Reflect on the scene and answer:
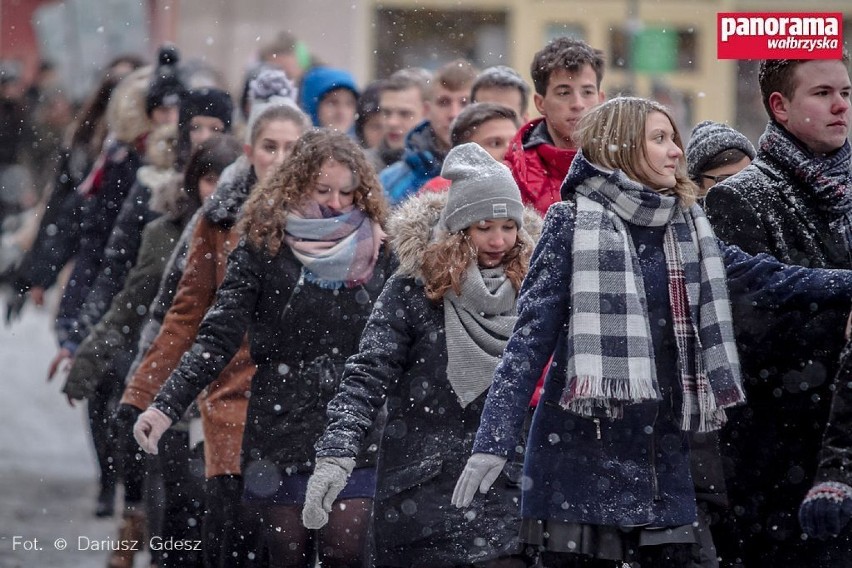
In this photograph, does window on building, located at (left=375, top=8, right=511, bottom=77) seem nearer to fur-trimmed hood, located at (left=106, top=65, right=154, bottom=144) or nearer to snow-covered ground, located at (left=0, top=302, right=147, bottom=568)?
snow-covered ground, located at (left=0, top=302, right=147, bottom=568)

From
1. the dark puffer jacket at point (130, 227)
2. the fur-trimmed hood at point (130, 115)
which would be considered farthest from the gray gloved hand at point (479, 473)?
the fur-trimmed hood at point (130, 115)

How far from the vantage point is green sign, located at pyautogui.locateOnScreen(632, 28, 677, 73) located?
63.1ft

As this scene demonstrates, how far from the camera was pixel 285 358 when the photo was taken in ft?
20.8

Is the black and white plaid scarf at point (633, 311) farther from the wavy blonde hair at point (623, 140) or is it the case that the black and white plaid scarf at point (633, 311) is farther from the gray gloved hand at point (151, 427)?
the gray gloved hand at point (151, 427)

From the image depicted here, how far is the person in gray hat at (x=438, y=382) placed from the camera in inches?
214

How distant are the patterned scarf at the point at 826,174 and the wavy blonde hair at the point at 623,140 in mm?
377

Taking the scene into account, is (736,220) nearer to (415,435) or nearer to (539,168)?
(415,435)

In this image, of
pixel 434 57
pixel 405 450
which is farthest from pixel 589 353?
pixel 434 57

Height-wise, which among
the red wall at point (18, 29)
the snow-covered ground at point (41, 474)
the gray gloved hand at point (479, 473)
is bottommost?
the snow-covered ground at point (41, 474)

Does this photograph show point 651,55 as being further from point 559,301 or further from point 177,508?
point 559,301

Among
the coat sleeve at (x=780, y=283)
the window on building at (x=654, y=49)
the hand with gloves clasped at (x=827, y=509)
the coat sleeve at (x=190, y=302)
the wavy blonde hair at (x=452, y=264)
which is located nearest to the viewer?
the hand with gloves clasped at (x=827, y=509)

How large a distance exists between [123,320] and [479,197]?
3369 mm

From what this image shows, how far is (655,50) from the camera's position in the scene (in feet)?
66.6

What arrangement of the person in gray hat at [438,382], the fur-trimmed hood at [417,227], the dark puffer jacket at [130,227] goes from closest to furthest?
1. the person in gray hat at [438,382]
2. the fur-trimmed hood at [417,227]
3. the dark puffer jacket at [130,227]
